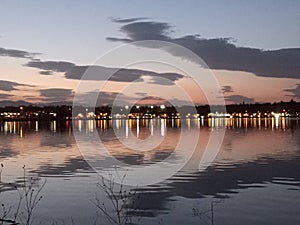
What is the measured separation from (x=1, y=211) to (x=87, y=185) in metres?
4.31


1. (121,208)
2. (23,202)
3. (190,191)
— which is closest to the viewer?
(121,208)

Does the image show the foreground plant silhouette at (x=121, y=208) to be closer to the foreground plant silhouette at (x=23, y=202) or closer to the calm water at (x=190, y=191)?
the calm water at (x=190, y=191)

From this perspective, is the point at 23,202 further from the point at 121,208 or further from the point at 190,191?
the point at 190,191

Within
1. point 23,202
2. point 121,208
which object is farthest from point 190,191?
point 23,202

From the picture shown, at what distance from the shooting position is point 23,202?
45.2 ft

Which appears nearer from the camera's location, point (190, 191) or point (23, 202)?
point (23, 202)

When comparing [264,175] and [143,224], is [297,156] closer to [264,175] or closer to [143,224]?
[264,175]

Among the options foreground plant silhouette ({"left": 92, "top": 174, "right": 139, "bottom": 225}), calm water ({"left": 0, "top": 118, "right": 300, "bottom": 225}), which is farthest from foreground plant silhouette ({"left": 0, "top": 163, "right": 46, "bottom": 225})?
foreground plant silhouette ({"left": 92, "top": 174, "right": 139, "bottom": 225})

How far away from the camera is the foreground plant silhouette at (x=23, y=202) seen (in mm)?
11142

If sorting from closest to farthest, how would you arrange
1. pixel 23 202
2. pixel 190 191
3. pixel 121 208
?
1. pixel 121 208
2. pixel 23 202
3. pixel 190 191

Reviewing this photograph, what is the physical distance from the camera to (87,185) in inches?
651

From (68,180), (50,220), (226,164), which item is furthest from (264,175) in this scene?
(50,220)

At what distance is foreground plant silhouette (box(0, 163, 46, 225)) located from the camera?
1114 centimetres

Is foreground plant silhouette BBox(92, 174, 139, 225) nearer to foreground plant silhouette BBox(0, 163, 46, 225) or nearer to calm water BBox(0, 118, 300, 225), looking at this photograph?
calm water BBox(0, 118, 300, 225)
